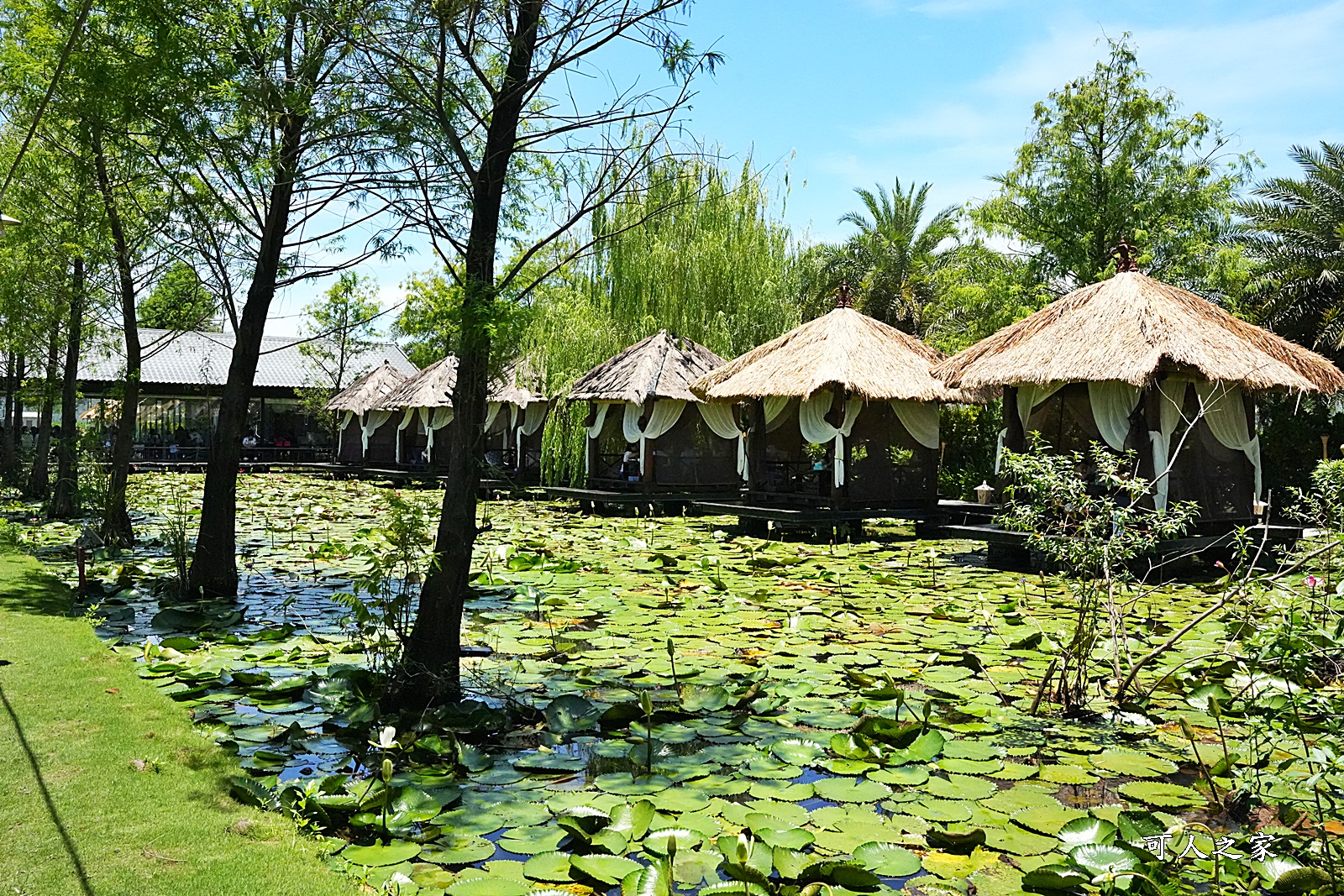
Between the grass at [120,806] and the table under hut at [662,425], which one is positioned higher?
the table under hut at [662,425]

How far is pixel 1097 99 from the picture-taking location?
2059 centimetres

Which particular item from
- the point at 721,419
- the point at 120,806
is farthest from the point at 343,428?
the point at 120,806

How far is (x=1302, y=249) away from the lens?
62.0 ft

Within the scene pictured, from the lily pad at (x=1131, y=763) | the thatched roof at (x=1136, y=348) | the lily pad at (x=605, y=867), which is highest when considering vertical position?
the thatched roof at (x=1136, y=348)

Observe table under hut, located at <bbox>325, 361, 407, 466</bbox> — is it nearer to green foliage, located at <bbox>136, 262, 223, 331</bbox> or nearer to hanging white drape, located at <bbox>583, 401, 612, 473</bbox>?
hanging white drape, located at <bbox>583, 401, 612, 473</bbox>

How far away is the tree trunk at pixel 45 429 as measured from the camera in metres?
15.5

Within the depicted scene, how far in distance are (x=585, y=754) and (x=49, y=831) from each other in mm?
2076

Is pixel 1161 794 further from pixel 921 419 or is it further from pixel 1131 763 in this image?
pixel 921 419

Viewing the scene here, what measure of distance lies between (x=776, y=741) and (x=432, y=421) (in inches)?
876

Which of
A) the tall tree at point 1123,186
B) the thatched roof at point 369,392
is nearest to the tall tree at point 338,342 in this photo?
the thatched roof at point 369,392

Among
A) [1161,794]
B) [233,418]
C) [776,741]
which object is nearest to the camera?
[1161,794]

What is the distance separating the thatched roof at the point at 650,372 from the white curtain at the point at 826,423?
2.45 metres

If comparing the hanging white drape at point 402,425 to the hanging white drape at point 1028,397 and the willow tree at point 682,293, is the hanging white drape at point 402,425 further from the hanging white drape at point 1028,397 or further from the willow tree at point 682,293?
the hanging white drape at point 1028,397

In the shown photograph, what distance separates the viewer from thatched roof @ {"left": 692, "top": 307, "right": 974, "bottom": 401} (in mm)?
14109
